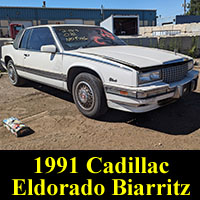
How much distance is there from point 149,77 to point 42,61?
7.42ft

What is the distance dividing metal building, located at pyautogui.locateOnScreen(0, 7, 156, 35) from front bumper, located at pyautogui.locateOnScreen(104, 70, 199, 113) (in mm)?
31385

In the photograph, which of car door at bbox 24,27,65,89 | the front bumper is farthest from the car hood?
car door at bbox 24,27,65,89

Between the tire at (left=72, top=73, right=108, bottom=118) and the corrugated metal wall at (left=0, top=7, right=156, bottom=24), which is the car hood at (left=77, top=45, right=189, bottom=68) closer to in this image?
the tire at (left=72, top=73, right=108, bottom=118)

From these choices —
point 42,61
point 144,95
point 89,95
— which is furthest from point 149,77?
point 42,61

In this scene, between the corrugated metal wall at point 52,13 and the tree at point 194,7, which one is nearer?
the corrugated metal wall at point 52,13

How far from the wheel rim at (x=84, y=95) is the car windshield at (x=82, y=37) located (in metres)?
0.76

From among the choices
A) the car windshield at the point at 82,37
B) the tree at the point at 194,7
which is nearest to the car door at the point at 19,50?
the car windshield at the point at 82,37

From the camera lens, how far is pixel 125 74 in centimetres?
293

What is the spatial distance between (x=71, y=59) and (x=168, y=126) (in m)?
1.86

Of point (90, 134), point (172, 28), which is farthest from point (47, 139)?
point (172, 28)

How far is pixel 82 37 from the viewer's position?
420 centimetres

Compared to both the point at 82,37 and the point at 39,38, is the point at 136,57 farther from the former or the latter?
the point at 39,38

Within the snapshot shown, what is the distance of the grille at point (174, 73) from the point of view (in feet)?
10.4

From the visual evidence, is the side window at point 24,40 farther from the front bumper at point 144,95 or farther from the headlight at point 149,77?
the headlight at point 149,77
